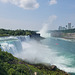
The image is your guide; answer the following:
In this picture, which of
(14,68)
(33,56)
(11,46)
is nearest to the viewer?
(14,68)

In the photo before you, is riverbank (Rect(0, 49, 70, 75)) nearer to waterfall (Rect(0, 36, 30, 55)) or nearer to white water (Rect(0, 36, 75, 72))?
white water (Rect(0, 36, 75, 72))

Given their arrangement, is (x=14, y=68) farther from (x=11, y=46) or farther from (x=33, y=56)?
(x=33, y=56)

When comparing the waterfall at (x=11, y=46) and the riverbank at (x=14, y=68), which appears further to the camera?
the waterfall at (x=11, y=46)

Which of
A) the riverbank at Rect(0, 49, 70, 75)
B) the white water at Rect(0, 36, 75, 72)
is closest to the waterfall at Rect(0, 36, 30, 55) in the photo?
the white water at Rect(0, 36, 75, 72)

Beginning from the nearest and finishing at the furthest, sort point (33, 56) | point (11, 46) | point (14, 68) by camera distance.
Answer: point (14, 68) → point (11, 46) → point (33, 56)

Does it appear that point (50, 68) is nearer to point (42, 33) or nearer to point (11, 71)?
point (11, 71)

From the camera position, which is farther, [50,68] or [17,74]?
[50,68]

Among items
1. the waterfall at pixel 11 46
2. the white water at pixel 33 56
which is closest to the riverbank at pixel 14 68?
the white water at pixel 33 56

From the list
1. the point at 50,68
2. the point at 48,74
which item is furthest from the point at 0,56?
the point at 50,68

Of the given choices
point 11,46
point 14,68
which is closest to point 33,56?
point 11,46

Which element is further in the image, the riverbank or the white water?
the white water

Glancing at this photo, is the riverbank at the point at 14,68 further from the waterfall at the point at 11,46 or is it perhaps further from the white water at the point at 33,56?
the waterfall at the point at 11,46
